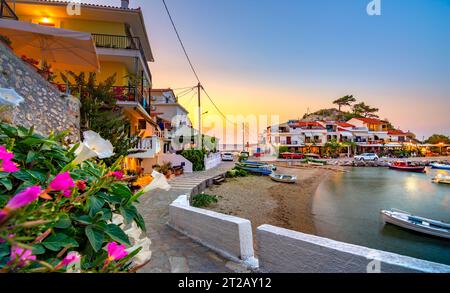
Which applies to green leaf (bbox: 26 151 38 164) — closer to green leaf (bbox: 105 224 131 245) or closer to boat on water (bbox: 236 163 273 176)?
green leaf (bbox: 105 224 131 245)

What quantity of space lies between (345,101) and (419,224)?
274 feet

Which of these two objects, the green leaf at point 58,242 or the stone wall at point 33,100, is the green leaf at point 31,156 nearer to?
the green leaf at point 58,242

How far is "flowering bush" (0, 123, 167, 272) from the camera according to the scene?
2.69 feet

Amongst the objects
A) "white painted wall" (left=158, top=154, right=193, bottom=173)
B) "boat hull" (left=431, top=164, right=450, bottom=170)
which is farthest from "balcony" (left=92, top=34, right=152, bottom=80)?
"boat hull" (left=431, top=164, right=450, bottom=170)

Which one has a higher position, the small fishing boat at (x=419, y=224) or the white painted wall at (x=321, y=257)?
the white painted wall at (x=321, y=257)

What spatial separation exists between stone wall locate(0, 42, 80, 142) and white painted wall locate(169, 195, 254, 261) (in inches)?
108

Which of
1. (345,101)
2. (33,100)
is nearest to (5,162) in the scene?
(33,100)

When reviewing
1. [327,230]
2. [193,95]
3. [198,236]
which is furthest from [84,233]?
[193,95]

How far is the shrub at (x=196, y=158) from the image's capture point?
1905 centimetres

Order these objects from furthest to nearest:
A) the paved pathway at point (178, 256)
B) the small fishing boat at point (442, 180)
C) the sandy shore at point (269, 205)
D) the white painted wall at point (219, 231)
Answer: the small fishing boat at point (442, 180) < the sandy shore at point (269, 205) < the white painted wall at point (219, 231) < the paved pathway at point (178, 256)

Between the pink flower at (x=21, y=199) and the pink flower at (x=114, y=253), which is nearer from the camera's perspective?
the pink flower at (x=21, y=199)

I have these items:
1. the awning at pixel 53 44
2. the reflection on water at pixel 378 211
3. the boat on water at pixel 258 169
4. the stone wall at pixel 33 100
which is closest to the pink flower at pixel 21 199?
the stone wall at pixel 33 100

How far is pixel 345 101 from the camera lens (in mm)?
83250

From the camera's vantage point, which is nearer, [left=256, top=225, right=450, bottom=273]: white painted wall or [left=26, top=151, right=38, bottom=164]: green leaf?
[left=26, top=151, right=38, bottom=164]: green leaf
